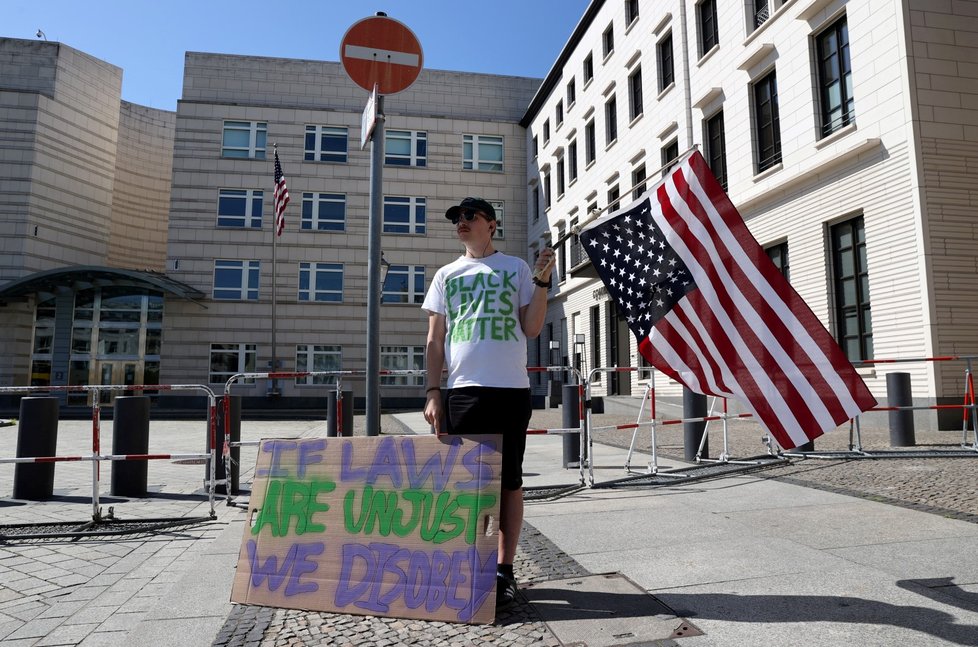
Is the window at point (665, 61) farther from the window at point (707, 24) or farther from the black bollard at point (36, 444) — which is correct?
the black bollard at point (36, 444)

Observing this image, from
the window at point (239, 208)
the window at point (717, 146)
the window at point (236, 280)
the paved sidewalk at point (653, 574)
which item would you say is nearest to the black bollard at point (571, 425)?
the paved sidewalk at point (653, 574)

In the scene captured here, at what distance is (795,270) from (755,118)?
4473mm

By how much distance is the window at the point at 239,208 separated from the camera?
109 ft

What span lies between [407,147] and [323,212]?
19.3 feet

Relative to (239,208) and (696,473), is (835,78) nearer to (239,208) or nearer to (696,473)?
(696,473)

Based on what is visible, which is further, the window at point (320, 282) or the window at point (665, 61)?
the window at point (320, 282)

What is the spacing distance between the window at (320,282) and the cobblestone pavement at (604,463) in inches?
947

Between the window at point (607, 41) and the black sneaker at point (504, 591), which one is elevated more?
the window at point (607, 41)

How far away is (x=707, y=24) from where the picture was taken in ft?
63.3

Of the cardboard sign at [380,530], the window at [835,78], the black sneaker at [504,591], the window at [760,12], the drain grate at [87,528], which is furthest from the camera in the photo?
the window at [760,12]

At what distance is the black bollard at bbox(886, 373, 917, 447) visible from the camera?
9383 mm

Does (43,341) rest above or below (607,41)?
below

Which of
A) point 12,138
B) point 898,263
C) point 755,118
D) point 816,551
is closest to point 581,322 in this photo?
point 755,118

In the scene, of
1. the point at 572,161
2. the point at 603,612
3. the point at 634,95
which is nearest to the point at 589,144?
the point at 572,161
